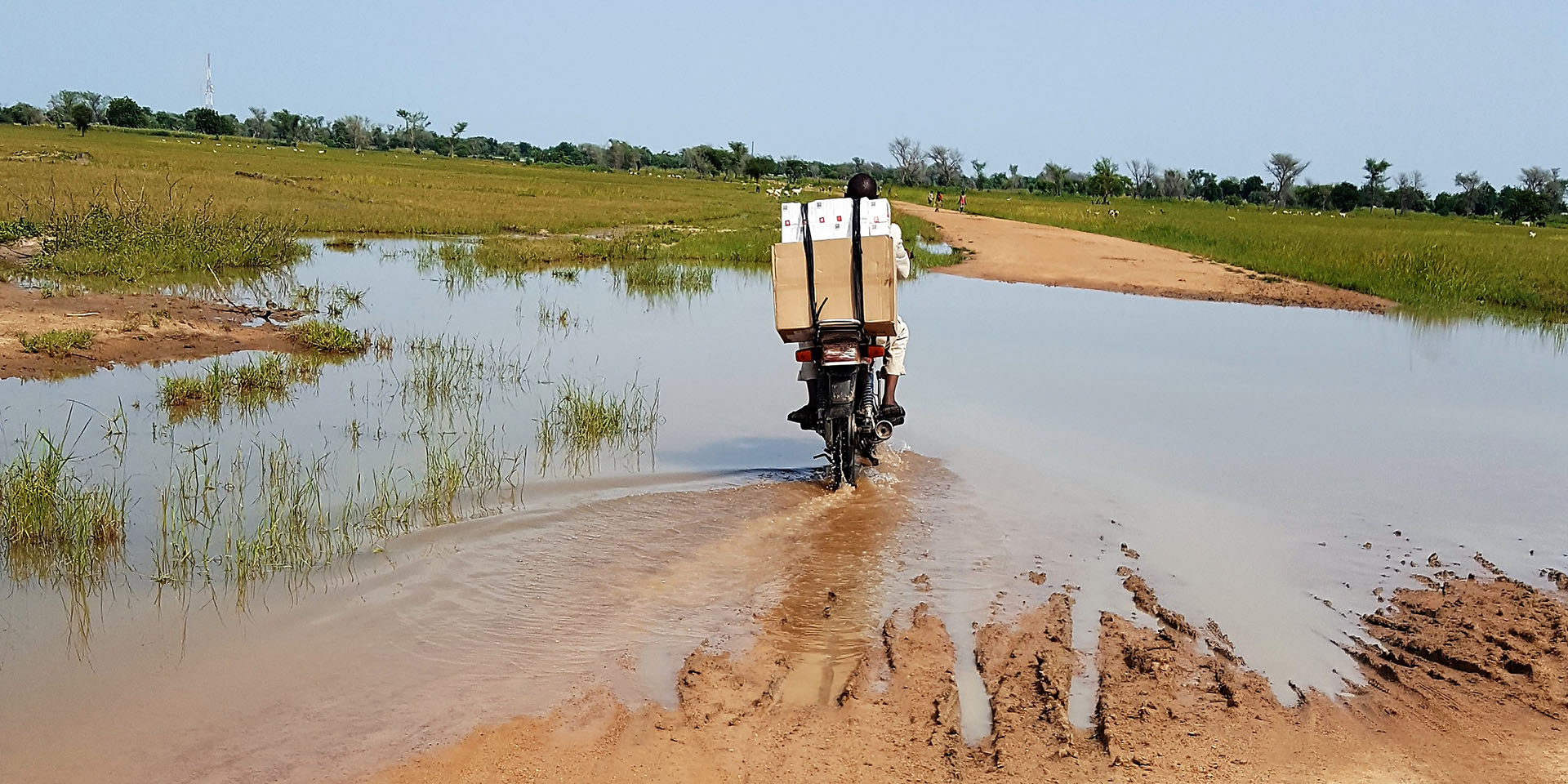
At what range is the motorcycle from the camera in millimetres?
6191

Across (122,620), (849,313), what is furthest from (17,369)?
(849,313)

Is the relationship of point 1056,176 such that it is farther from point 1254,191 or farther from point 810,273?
point 810,273

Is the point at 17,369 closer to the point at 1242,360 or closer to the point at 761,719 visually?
the point at 761,719

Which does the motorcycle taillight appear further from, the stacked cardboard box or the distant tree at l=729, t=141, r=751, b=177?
the distant tree at l=729, t=141, r=751, b=177

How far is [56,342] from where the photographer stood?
9414 mm

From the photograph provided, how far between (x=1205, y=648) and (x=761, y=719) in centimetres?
184

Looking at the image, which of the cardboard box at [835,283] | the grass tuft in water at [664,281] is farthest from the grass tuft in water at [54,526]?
the grass tuft in water at [664,281]

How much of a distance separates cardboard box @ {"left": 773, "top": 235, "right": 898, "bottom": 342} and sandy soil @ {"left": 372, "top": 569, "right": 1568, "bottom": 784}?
1905 millimetres

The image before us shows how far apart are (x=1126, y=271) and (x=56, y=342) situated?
17652mm

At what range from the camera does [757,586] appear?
5.19 metres

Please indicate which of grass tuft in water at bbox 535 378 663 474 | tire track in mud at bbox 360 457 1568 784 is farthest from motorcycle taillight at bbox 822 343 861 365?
grass tuft in water at bbox 535 378 663 474

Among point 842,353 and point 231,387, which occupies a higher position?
point 842,353

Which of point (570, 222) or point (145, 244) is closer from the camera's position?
point (145, 244)

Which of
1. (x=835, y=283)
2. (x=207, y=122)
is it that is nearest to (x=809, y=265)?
(x=835, y=283)
